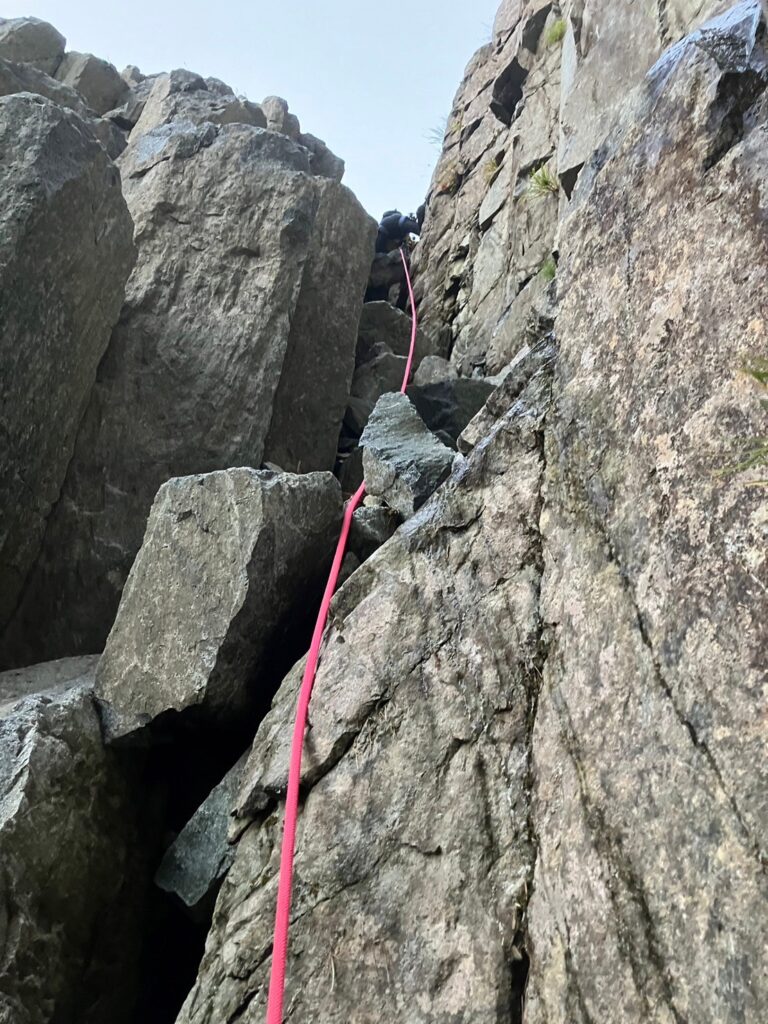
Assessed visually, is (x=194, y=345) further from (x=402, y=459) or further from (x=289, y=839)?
(x=289, y=839)

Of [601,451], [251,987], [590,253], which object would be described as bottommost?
[251,987]

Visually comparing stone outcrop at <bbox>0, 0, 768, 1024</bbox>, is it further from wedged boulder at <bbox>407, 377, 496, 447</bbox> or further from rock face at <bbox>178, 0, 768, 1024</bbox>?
wedged boulder at <bbox>407, 377, 496, 447</bbox>

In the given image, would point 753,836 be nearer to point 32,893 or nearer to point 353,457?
point 32,893

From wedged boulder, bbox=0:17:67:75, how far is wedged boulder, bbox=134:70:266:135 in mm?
3408

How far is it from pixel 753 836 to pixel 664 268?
2426 millimetres

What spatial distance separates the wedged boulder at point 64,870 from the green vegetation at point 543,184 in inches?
324

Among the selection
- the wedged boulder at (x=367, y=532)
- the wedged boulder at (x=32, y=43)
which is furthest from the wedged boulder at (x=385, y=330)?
the wedged boulder at (x=32, y=43)

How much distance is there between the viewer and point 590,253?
404cm

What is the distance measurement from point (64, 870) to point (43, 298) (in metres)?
4.68

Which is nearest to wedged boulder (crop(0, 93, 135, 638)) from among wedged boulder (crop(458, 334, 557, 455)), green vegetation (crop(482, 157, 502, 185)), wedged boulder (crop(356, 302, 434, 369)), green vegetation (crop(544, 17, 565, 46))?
wedged boulder (crop(458, 334, 557, 455))

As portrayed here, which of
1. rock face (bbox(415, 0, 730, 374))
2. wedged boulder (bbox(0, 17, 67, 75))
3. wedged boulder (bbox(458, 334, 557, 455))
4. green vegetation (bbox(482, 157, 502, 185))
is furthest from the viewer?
wedged boulder (bbox(0, 17, 67, 75))

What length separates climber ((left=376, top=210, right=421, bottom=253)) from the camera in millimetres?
16781

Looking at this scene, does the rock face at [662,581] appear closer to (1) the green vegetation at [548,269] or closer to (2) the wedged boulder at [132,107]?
(1) the green vegetation at [548,269]

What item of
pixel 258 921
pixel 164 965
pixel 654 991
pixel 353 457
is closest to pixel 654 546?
pixel 654 991
